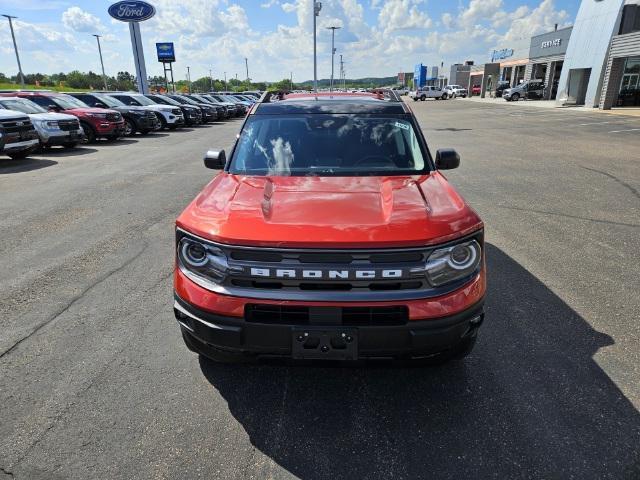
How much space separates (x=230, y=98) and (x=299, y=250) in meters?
37.1

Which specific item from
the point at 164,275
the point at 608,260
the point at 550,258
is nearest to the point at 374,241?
the point at 164,275

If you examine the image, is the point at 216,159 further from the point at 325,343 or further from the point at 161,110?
the point at 161,110

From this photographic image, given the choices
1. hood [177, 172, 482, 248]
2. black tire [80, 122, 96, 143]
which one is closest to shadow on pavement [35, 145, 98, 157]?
black tire [80, 122, 96, 143]

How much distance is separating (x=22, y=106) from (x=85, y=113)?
2394mm

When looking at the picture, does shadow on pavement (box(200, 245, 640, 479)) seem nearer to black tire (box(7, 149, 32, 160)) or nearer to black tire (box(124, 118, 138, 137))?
black tire (box(7, 149, 32, 160))

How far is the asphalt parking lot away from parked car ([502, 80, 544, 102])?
163 feet

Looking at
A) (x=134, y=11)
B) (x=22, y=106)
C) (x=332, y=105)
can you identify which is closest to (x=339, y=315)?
(x=332, y=105)

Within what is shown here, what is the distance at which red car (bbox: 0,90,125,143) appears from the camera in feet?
51.6

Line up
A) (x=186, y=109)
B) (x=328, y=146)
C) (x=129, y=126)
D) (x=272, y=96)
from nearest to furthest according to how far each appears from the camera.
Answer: (x=328, y=146)
(x=272, y=96)
(x=129, y=126)
(x=186, y=109)

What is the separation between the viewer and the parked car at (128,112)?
1862 centimetres

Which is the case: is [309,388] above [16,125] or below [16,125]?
below

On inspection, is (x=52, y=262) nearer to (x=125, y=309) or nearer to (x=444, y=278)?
(x=125, y=309)

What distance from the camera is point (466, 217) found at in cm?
263

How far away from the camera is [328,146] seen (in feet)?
12.3
